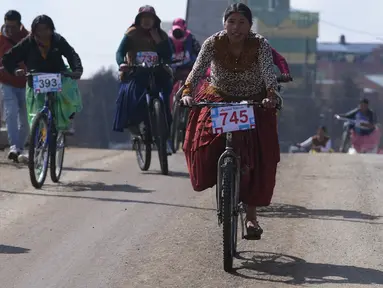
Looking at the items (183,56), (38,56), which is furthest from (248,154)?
(183,56)

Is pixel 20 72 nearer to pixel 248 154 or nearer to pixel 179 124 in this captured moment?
pixel 248 154

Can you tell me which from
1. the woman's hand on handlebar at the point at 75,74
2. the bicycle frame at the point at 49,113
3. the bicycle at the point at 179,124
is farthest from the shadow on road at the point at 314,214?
the bicycle at the point at 179,124

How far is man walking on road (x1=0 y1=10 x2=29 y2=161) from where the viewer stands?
15.3m

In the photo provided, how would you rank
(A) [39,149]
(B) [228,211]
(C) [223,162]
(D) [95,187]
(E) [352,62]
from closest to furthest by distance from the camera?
(B) [228,211], (C) [223,162], (A) [39,149], (D) [95,187], (E) [352,62]

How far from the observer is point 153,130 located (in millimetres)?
14492

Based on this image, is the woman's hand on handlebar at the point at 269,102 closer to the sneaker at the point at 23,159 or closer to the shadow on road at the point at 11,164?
the shadow on road at the point at 11,164

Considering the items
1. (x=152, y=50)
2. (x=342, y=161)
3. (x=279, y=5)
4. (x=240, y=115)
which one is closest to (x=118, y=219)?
(x=240, y=115)

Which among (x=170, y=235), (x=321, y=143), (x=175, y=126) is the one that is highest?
(x=170, y=235)

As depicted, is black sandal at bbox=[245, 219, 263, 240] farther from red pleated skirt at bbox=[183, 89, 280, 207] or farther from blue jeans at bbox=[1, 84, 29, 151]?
blue jeans at bbox=[1, 84, 29, 151]

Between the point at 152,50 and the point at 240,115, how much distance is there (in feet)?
20.9

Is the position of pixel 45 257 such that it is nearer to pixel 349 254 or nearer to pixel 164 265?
pixel 164 265

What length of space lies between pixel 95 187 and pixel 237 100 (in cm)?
450

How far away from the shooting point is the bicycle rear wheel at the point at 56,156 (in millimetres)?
12934

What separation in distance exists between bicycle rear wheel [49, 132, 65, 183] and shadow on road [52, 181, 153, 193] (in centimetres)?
14
